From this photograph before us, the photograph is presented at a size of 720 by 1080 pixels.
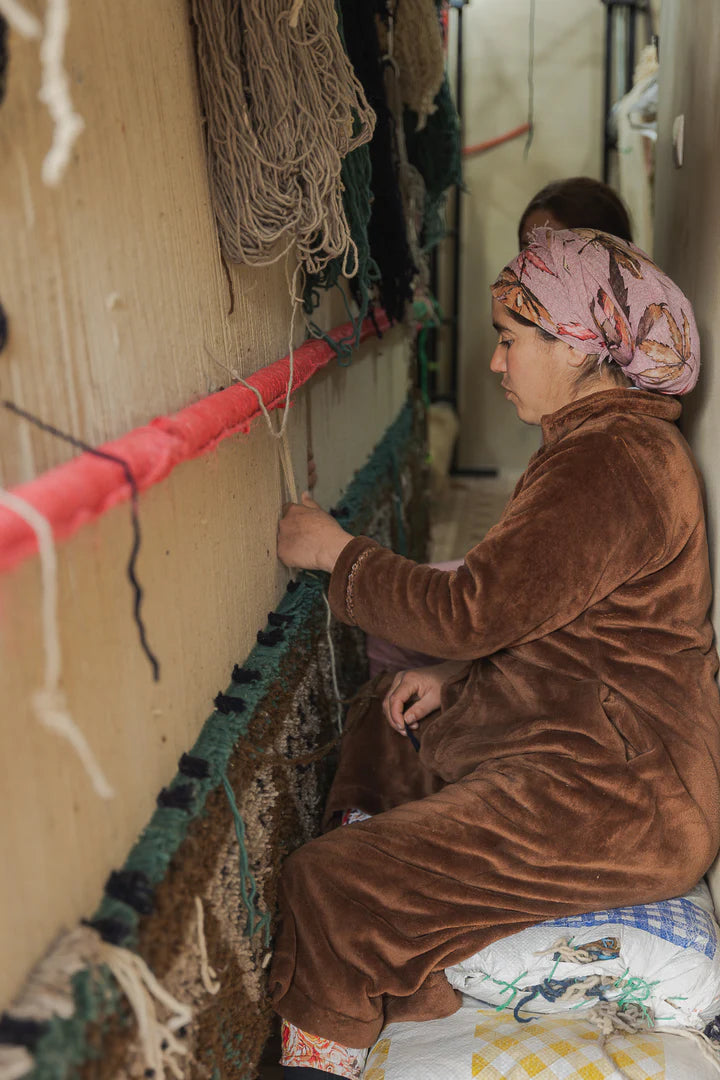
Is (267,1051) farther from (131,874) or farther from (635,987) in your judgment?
(131,874)

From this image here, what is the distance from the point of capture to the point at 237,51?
1.05m

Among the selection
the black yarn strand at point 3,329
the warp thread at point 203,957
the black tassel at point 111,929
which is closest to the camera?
the black yarn strand at point 3,329

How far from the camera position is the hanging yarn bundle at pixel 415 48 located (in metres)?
2.04

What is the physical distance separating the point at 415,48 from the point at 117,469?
1.74 m

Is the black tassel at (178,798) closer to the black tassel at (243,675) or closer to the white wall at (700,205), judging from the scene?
the black tassel at (243,675)

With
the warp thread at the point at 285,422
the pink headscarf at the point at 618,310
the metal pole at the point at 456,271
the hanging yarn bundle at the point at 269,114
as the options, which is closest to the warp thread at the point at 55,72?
the hanging yarn bundle at the point at 269,114

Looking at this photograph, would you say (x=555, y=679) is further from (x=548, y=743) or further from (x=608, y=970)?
(x=608, y=970)

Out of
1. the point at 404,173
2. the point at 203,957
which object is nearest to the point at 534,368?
the point at 203,957

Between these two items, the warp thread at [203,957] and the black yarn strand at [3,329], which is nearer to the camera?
the black yarn strand at [3,329]

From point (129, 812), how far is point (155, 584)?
0.21 metres

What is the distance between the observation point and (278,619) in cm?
140

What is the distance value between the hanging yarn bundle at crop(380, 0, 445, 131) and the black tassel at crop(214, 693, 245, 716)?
146cm

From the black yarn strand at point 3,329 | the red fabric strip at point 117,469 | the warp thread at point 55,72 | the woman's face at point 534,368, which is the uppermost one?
the warp thread at point 55,72

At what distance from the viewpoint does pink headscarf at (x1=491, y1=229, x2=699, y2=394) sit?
1.30 metres
